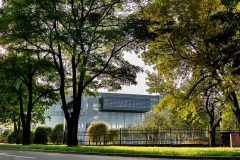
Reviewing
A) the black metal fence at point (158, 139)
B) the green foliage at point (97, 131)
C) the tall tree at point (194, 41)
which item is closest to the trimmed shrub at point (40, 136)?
the black metal fence at point (158, 139)

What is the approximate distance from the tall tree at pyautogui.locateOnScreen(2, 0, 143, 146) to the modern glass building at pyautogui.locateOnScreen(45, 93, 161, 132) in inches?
2799

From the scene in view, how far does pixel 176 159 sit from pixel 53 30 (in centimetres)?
1278

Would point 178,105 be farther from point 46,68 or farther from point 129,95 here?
point 129,95

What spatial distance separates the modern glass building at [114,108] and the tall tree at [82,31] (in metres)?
71.1

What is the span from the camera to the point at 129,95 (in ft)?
325

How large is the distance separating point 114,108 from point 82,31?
7787 cm

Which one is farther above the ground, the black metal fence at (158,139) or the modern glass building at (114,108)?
the modern glass building at (114,108)

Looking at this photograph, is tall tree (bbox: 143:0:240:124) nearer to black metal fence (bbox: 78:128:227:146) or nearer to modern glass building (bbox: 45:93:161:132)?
black metal fence (bbox: 78:128:227:146)

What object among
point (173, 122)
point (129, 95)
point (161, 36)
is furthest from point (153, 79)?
point (129, 95)

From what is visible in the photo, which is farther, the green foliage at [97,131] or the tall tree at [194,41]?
the green foliage at [97,131]

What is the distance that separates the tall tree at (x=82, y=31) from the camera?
20.0 m

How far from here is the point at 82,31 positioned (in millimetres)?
19516

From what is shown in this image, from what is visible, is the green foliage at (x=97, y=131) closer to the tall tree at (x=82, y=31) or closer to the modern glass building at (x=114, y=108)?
the tall tree at (x=82, y=31)

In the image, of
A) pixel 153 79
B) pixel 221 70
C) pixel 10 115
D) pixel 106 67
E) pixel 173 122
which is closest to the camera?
pixel 221 70
